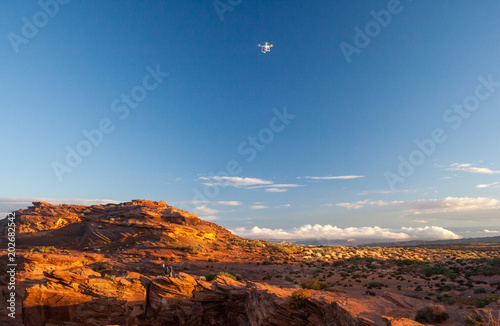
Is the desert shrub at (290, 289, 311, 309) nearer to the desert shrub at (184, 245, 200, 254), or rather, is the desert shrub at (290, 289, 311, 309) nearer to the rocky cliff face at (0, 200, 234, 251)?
the desert shrub at (184, 245, 200, 254)

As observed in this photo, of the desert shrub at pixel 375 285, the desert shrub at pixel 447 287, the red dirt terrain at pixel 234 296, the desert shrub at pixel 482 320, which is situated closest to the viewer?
the desert shrub at pixel 482 320

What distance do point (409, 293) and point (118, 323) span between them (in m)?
24.2

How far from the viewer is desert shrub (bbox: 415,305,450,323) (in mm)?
11977

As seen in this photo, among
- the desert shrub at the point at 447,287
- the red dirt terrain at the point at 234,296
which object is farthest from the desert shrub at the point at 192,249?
the desert shrub at the point at 447,287

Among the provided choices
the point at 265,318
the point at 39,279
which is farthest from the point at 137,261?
the point at 265,318

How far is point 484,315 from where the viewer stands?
10.5m

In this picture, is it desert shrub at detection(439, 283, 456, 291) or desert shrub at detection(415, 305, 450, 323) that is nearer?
desert shrub at detection(415, 305, 450, 323)

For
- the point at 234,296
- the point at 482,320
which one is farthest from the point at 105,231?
the point at 482,320

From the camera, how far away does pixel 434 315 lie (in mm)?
11992

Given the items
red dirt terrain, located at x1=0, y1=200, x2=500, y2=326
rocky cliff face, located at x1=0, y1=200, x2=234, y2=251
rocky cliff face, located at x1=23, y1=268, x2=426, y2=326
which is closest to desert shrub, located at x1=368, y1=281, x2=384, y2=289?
red dirt terrain, located at x1=0, y1=200, x2=500, y2=326

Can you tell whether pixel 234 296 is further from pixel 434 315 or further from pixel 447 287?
pixel 447 287

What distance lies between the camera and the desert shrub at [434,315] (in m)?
12.0

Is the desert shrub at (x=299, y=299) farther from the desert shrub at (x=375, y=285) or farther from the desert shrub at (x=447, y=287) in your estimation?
the desert shrub at (x=447, y=287)

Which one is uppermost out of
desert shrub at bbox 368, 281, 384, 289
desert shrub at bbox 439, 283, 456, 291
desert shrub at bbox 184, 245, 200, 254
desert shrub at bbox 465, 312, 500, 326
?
desert shrub at bbox 465, 312, 500, 326
